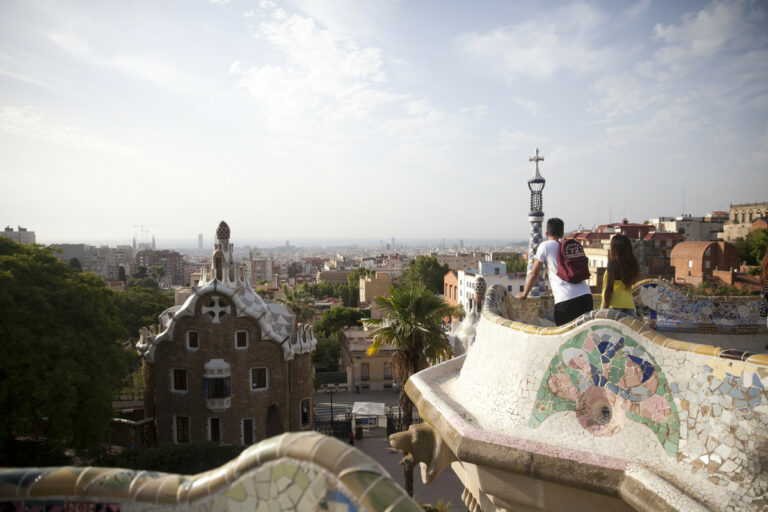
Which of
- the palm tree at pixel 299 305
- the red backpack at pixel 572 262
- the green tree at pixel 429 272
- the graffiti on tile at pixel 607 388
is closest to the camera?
the graffiti on tile at pixel 607 388

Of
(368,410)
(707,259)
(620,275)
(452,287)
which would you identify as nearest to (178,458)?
(368,410)

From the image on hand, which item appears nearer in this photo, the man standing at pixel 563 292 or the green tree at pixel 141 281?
the man standing at pixel 563 292

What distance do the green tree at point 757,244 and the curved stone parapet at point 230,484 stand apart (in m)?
56.5

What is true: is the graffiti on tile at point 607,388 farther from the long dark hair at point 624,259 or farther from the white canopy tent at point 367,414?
the white canopy tent at point 367,414

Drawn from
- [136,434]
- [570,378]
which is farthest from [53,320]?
[570,378]

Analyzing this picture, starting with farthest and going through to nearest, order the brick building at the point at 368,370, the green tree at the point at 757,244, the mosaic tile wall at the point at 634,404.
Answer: the green tree at the point at 757,244, the brick building at the point at 368,370, the mosaic tile wall at the point at 634,404

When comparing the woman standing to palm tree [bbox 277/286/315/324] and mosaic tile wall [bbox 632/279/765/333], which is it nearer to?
mosaic tile wall [bbox 632/279/765/333]

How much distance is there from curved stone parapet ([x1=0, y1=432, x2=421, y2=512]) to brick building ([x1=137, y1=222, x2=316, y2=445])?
15.0 m

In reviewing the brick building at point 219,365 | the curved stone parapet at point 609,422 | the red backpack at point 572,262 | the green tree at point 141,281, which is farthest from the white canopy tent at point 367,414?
the green tree at point 141,281

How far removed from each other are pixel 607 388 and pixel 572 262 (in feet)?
6.97

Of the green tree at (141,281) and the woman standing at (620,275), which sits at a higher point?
the woman standing at (620,275)

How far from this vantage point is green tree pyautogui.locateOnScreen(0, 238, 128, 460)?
518 inches

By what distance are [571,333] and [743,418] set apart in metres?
1.46

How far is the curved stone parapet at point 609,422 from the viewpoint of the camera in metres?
3.78
